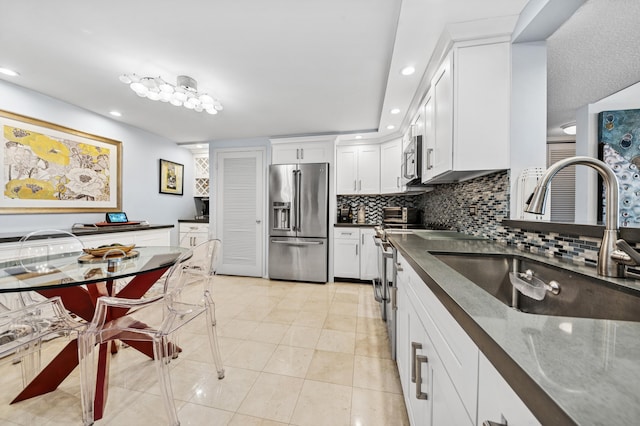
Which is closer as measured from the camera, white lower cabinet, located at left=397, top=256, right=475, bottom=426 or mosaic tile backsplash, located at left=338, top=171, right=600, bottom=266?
white lower cabinet, located at left=397, top=256, right=475, bottom=426

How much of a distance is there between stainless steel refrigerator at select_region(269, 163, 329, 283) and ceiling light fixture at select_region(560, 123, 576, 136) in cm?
290

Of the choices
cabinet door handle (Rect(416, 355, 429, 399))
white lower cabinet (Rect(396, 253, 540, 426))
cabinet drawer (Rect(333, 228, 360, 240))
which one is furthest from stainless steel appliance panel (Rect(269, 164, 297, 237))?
cabinet door handle (Rect(416, 355, 429, 399))

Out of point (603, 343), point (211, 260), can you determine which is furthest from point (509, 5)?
point (211, 260)

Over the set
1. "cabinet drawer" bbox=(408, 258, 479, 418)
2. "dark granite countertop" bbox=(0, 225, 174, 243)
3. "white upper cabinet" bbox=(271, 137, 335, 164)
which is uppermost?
"white upper cabinet" bbox=(271, 137, 335, 164)

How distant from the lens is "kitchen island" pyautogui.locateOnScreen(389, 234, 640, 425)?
28cm

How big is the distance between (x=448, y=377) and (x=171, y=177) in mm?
4699

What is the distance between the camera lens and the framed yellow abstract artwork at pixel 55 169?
7.77 ft

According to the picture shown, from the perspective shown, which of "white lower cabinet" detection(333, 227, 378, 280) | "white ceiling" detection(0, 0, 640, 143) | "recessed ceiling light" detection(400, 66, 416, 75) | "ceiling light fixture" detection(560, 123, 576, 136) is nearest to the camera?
"white ceiling" detection(0, 0, 640, 143)

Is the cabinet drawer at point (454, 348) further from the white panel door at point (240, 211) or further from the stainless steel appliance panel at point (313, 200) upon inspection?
the white panel door at point (240, 211)

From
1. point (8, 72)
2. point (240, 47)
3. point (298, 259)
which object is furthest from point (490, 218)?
point (8, 72)

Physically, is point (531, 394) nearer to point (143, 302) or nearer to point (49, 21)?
point (143, 302)

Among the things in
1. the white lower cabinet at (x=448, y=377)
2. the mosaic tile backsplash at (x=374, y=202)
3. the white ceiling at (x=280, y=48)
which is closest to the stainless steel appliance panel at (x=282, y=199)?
the mosaic tile backsplash at (x=374, y=202)

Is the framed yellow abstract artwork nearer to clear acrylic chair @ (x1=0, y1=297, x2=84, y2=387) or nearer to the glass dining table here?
the glass dining table

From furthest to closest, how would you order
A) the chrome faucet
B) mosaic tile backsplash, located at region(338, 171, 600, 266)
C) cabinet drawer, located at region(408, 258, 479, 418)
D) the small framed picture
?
the small framed picture
mosaic tile backsplash, located at region(338, 171, 600, 266)
the chrome faucet
cabinet drawer, located at region(408, 258, 479, 418)
